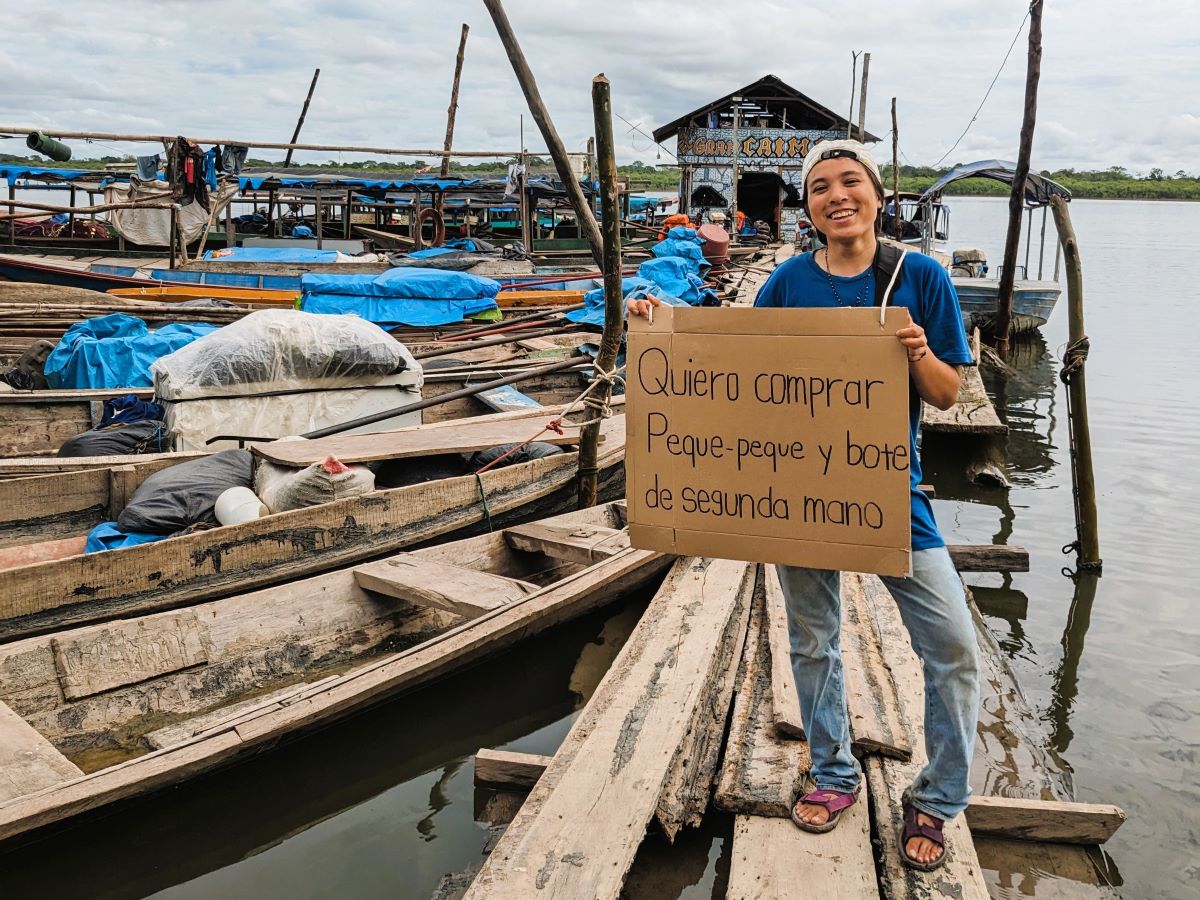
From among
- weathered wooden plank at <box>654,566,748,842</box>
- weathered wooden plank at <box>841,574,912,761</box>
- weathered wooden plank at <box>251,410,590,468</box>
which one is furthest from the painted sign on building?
weathered wooden plank at <box>654,566,748,842</box>

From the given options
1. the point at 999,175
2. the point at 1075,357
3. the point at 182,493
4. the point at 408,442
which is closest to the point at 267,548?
the point at 182,493

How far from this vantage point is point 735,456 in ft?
8.39

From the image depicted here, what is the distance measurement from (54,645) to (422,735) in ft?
5.31

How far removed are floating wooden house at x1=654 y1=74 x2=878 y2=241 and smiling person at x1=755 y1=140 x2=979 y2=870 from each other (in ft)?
94.6

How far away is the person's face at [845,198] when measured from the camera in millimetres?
2398

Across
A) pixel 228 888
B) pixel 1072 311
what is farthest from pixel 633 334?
pixel 1072 311

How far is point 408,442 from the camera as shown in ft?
20.2

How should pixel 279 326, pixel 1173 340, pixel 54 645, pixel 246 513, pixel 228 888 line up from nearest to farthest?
pixel 228 888, pixel 54 645, pixel 246 513, pixel 279 326, pixel 1173 340

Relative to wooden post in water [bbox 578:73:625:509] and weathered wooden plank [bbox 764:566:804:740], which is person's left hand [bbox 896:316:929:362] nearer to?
weathered wooden plank [bbox 764:566:804:740]

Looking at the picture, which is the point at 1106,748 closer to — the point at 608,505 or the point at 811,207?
the point at 608,505

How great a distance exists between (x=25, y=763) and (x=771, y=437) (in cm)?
269

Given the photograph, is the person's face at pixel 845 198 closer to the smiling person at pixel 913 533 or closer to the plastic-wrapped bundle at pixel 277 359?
the smiling person at pixel 913 533

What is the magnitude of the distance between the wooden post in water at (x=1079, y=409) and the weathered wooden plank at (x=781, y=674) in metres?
3.19

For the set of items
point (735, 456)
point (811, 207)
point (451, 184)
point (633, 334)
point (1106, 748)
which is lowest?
point (1106, 748)
